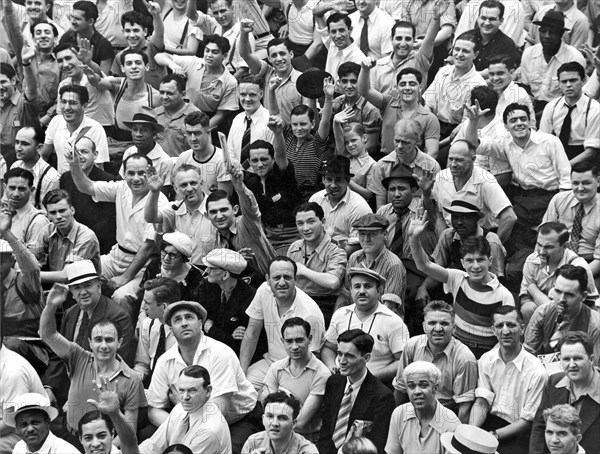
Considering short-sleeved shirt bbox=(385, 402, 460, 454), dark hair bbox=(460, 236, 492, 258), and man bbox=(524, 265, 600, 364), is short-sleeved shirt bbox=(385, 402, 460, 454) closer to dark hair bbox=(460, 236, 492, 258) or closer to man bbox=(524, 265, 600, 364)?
man bbox=(524, 265, 600, 364)

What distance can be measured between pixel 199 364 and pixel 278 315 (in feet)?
2.73

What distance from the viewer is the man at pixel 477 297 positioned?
1146 centimetres

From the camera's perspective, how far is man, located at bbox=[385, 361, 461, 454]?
10523 mm

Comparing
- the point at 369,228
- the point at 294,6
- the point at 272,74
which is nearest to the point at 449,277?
the point at 369,228

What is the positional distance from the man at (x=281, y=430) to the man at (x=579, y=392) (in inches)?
57.5

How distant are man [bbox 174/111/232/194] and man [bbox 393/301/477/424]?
2851 millimetres

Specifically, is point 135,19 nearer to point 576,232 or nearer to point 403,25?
point 403,25

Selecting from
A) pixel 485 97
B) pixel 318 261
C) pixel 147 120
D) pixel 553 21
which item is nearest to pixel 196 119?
pixel 147 120

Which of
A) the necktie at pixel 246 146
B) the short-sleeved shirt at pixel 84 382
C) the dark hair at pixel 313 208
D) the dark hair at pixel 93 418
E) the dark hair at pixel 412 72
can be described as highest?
the dark hair at pixel 412 72

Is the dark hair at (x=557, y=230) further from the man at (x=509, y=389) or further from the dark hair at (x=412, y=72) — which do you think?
the dark hair at (x=412, y=72)

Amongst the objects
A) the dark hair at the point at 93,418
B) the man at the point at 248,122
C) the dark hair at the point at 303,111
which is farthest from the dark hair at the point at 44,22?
the dark hair at the point at 93,418

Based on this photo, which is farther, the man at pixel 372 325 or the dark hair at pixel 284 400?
the man at pixel 372 325

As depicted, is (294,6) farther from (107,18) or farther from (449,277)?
(449,277)

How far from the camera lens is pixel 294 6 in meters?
15.8
